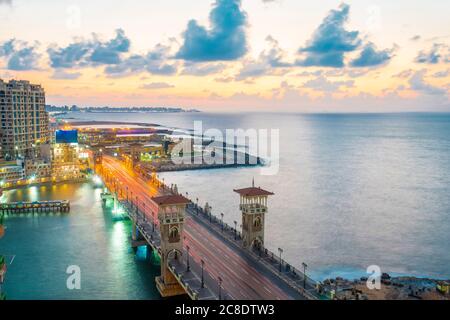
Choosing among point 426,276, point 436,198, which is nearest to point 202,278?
point 426,276

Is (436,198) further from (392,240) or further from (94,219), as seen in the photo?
(94,219)

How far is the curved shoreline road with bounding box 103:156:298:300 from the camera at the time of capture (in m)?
46.2

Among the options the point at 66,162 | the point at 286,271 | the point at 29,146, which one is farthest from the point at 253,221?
the point at 29,146

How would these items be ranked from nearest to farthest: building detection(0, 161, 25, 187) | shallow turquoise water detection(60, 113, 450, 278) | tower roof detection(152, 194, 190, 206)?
1. tower roof detection(152, 194, 190, 206)
2. shallow turquoise water detection(60, 113, 450, 278)
3. building detection(0, 161, 25, 187)

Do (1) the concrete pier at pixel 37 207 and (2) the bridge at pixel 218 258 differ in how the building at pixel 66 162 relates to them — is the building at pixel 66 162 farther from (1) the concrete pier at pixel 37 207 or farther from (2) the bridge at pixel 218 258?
(2) the bridge at pixel 218 258

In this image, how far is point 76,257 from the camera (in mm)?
69562

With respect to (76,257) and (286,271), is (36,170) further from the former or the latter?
(286,271)

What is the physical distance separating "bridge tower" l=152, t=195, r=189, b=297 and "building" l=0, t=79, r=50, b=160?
336 ft

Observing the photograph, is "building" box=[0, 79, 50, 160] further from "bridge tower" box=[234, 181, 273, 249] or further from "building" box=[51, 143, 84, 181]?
"bridge tower" box=[234, 181, 273, 249]

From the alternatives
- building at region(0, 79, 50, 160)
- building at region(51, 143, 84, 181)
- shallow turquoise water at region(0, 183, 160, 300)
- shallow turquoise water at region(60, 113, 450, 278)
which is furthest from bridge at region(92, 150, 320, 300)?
building at region(0, 79, 50, 160)

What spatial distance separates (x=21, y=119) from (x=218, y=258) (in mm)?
121583

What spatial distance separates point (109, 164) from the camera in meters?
143

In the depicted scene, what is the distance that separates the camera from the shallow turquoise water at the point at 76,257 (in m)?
57.6

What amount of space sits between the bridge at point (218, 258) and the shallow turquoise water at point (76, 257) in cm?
493
